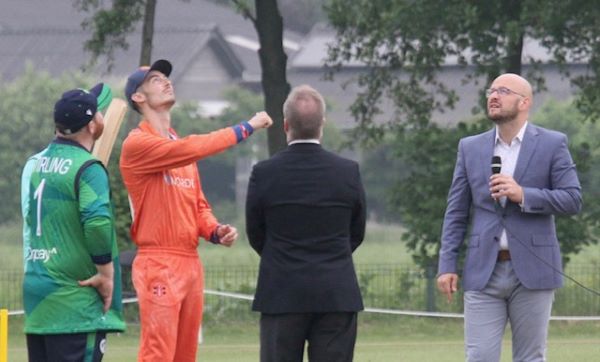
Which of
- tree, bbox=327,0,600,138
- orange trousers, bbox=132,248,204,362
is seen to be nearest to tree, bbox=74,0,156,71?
tree, bbox=327,0,600,138

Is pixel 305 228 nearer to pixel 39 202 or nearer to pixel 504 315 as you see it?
pixel 39 202

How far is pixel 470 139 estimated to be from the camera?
9.75m

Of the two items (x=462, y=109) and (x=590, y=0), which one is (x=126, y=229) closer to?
(x=590, y=0)

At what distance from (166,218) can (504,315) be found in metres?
2.03

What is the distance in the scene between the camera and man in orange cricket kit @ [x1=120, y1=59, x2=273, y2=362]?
9.48 metres

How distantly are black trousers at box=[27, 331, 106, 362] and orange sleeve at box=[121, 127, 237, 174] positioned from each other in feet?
4.29

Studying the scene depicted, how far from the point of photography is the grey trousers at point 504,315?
9383 millimetres

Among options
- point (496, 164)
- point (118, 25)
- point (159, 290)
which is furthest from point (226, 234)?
point (118, 25)

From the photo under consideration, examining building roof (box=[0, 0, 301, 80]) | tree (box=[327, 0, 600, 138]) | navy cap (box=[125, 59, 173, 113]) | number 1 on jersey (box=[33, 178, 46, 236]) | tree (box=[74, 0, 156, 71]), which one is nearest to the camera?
number 1 on jersey (box=[33, 178, 46, 236])

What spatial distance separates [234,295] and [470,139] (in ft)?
42.2

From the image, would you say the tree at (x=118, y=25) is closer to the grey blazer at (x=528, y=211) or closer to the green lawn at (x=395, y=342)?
the green lawn at (x=395, y=342)

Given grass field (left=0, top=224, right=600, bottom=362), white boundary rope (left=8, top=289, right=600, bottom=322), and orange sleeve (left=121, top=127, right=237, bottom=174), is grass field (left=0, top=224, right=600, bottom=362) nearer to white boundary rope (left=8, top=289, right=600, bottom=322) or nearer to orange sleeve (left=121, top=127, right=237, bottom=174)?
white boundary rope (left=8, top=289, right=600, bottom=322)

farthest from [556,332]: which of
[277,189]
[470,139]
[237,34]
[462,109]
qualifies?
[237,34]

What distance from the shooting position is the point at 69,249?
8.51 m
